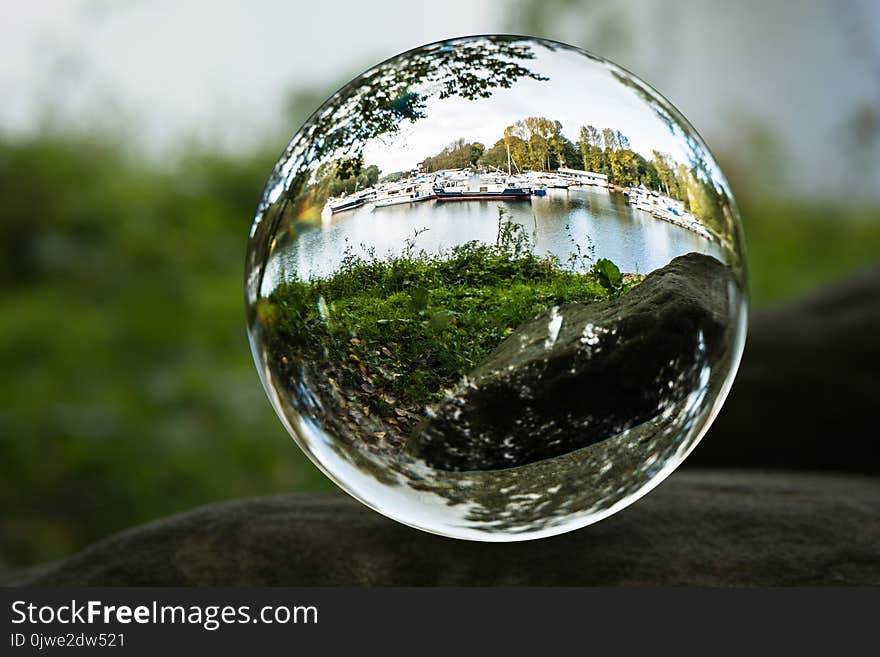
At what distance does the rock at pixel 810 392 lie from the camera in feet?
12.2

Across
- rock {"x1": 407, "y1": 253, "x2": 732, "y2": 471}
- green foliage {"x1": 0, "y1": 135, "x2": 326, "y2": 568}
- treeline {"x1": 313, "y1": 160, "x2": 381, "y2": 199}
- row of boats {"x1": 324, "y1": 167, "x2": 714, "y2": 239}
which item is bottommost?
rock {"x1": 407, "y1": 253, "x2": 732, "y2": 471}

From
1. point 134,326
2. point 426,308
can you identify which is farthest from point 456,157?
point 134,326

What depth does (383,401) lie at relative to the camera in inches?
83.2

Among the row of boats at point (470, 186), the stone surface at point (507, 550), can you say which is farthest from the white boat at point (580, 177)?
the stone surface at point (507, 550)

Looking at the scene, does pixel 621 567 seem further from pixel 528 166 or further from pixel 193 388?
pixel 193 388

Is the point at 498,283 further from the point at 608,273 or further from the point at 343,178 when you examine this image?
the point at 343,178

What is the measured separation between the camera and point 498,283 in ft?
6.51

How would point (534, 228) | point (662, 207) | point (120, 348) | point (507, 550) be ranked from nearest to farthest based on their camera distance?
point (534, 228) → point (662, 207) → point (507, 550) → point (120, 348)

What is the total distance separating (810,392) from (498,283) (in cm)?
231

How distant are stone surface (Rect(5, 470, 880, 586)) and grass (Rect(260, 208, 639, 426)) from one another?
0.67m

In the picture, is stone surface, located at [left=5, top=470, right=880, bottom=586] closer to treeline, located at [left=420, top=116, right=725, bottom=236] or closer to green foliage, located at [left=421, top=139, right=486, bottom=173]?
treeline, located at [left=420, top=116, right=725, bottom=236]

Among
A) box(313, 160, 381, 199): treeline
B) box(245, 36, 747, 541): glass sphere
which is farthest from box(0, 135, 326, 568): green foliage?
box(313, 160, 381, 199): treeline

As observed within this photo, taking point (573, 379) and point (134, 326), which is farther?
point (134, 326)

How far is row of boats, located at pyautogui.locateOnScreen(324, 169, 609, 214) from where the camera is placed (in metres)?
1.99
